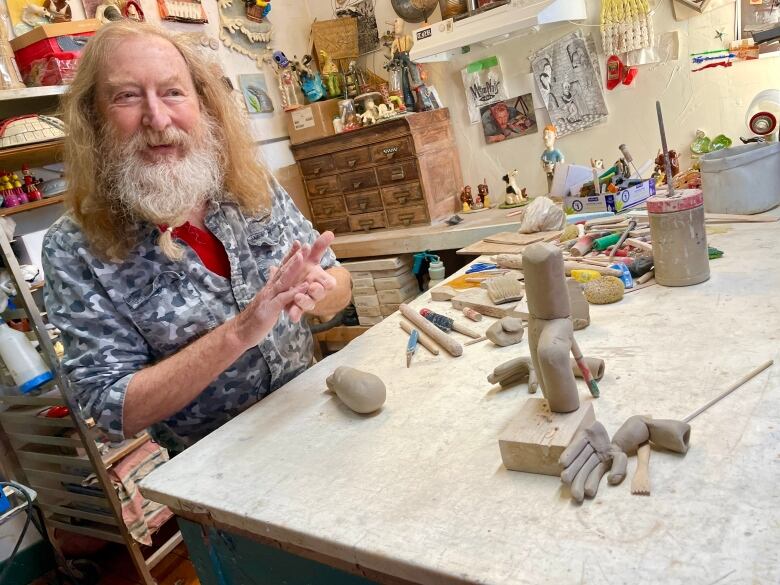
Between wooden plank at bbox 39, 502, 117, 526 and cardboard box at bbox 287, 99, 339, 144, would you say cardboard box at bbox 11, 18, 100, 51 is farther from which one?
wooden plank at bbox 39, 502, 117, 526

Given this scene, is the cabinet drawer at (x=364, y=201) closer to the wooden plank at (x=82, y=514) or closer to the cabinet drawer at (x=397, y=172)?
the cabinet drawer at (x=397, y=172)

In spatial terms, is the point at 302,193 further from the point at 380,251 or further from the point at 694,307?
the point at 694,307

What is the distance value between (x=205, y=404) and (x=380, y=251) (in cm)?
166

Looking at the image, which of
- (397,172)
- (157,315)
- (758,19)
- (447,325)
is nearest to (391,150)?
(397,172)

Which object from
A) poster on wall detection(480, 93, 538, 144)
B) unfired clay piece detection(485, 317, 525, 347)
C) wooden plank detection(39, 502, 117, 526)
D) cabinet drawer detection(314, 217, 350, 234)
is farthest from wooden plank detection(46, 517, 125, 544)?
poster on wall detection(480, 93, 538, 144)

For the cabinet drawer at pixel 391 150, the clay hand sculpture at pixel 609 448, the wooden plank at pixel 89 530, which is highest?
the cabinet drawer at pixel 391 150

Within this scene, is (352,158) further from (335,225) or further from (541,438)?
(541,438)

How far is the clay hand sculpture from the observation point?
677mm

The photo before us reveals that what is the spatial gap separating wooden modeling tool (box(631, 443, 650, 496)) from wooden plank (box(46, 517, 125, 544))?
200cm

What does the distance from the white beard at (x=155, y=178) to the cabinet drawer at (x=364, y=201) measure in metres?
1.69

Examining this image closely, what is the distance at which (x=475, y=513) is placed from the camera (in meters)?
0.68

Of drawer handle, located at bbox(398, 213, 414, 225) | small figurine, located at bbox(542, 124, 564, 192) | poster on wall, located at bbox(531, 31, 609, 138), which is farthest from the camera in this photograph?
drawer handle, located at bbox(398, 213, 414, 225)

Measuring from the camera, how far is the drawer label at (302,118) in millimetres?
3170

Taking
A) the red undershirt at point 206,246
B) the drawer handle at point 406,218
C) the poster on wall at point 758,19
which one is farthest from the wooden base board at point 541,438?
the drawer handle at point 406,218
